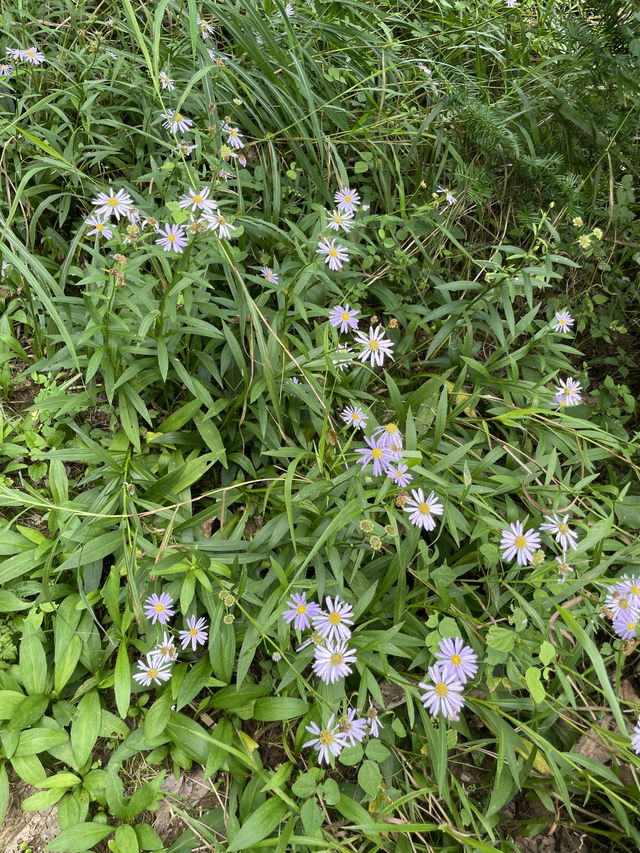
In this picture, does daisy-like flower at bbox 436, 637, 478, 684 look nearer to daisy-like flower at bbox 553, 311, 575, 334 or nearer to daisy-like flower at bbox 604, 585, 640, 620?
daisy-like flower at bbox 604, 585, 640, 620

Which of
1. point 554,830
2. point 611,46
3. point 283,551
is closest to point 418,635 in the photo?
point 283,551

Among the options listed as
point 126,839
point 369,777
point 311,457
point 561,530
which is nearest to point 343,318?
point 311,457

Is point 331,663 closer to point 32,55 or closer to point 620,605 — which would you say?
point 620,605

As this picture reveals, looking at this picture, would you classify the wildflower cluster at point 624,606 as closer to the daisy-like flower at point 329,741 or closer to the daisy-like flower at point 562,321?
the daisy-like flower at point 329,741

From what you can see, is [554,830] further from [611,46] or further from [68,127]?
[68,127]

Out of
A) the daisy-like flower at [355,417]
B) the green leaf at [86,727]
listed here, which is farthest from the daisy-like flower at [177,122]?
the green leaf at [86,727]
